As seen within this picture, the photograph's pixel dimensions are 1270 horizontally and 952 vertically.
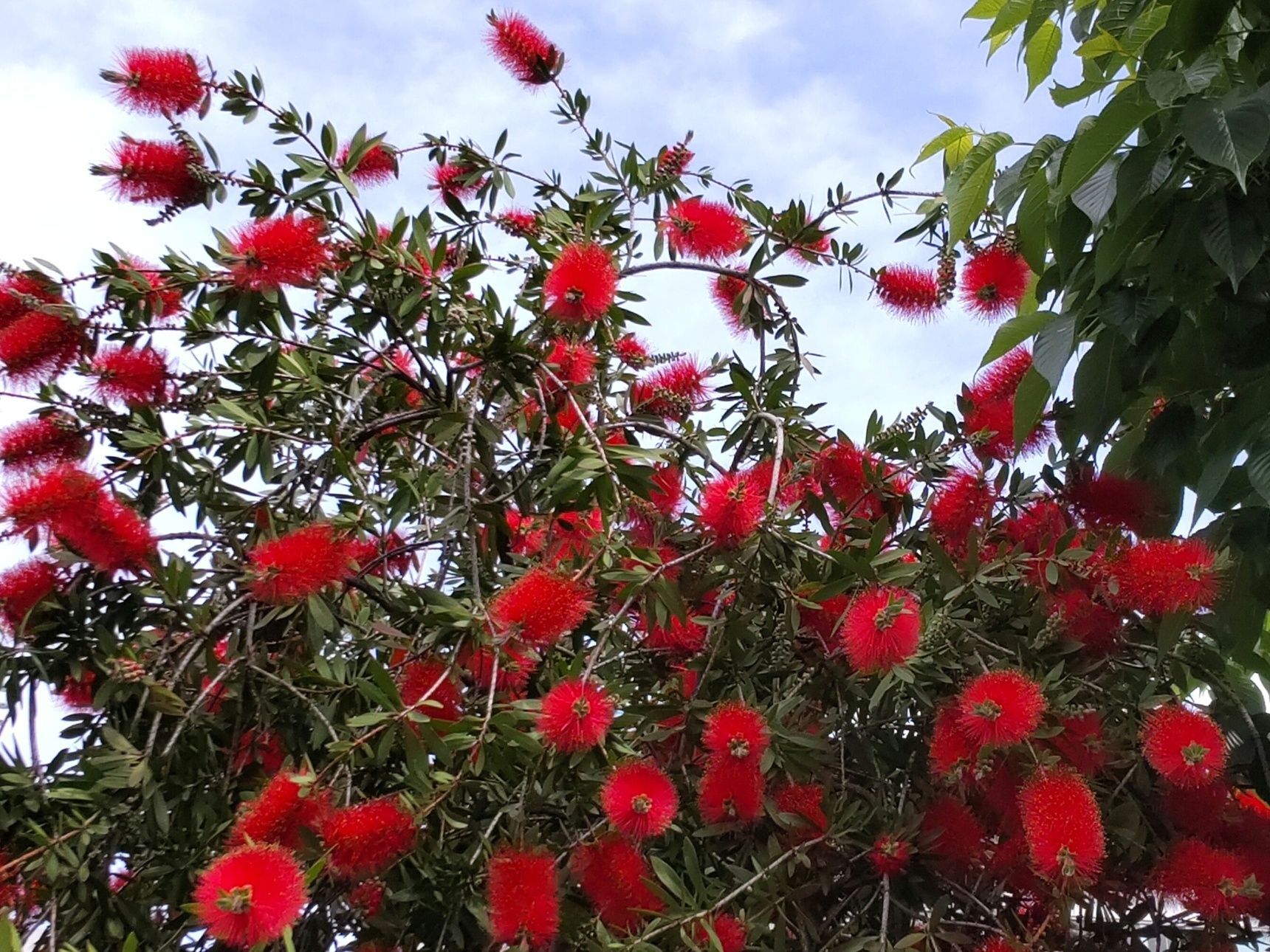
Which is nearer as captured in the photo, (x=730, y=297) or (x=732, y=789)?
(x=732, y=789)

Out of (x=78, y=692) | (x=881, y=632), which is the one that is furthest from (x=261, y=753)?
(x=881, y=632)

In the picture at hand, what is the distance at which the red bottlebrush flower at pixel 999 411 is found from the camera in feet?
7.27

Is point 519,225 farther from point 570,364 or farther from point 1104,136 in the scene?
point 1104,136

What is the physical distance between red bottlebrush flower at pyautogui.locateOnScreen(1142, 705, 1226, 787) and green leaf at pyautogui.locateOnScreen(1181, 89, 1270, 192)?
0.81m

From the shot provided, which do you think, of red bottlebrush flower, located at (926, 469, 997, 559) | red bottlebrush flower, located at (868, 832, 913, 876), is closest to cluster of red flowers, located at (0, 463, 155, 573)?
red bottlebrush flower, located at (868, 832, 913, 876)

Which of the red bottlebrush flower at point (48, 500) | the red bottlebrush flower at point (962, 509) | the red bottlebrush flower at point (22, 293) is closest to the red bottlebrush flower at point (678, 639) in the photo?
the red bottlebrush flower at point (962, 509)

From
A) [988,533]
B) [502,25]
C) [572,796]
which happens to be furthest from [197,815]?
[502,25]

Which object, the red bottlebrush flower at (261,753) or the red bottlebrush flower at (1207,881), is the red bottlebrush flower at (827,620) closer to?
the red bottlebrush flower at (1207,881)

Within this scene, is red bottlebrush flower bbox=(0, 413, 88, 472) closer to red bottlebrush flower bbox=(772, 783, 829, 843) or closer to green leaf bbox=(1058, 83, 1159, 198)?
red bottlebrush flower bbox=(772, 783, 829, 843)

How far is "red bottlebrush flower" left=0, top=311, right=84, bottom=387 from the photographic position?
6.38ft

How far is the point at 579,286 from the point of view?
2045 mm

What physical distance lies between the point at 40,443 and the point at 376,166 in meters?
→ 0.90

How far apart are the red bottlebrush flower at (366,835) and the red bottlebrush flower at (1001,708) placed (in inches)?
31.6

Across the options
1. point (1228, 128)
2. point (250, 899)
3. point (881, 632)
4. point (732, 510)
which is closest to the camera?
point (250, 899)
